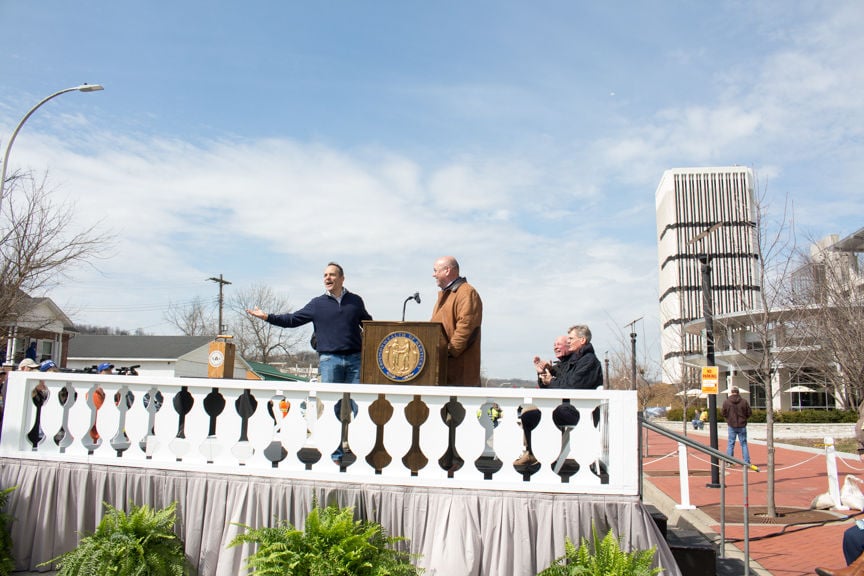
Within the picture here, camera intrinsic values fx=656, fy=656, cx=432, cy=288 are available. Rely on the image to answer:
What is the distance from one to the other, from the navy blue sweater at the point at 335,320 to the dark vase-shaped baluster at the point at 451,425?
145 cm

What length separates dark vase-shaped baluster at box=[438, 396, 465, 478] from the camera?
195 inches

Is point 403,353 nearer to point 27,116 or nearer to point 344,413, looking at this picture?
point 344,413

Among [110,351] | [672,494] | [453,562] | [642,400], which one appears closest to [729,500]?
[672,494]

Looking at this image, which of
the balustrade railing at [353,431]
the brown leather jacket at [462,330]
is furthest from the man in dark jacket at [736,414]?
the brown leather jacket at [462,330]

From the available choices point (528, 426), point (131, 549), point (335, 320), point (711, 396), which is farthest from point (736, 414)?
point (131, 549)

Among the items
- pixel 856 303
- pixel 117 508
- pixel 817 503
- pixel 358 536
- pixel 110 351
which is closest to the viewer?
pixel 358 536

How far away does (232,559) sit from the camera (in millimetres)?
4820

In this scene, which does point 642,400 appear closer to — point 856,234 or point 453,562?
point 453,562

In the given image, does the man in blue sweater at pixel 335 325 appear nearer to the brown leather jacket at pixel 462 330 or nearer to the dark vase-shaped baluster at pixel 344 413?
the dark vase-shaped baluster at pixel 344 413

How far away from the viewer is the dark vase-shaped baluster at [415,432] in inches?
190

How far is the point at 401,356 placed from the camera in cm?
522

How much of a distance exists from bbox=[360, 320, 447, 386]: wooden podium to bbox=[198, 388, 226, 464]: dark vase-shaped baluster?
1229 millimetres

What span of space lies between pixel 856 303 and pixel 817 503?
15226 millimetres

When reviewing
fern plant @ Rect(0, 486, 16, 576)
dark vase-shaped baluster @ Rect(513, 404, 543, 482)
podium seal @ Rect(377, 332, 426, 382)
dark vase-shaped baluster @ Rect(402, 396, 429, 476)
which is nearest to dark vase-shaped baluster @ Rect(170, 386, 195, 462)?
fern plant @ Rect(0, 486, 16, 576)
